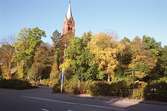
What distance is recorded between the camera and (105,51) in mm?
47094

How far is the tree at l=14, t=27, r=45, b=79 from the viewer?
64.1 meters

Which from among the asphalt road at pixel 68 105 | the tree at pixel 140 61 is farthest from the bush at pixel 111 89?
the tree at pixel 140 61

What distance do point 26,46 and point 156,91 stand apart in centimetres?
4126

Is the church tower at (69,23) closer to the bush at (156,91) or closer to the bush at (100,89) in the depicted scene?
the bush at (100,89)

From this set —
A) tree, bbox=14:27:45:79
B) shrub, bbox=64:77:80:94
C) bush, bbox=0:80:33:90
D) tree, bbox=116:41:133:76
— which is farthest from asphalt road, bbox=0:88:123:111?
tree, bbox=14:27:45:79

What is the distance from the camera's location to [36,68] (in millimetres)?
66625

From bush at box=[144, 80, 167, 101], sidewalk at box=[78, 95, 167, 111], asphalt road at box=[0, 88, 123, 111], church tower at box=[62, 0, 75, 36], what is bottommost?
sidewalk at box=[78, 95, 167, 111]

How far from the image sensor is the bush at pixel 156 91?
28.2 m

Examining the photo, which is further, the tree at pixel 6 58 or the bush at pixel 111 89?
the tree at pixel 6 58

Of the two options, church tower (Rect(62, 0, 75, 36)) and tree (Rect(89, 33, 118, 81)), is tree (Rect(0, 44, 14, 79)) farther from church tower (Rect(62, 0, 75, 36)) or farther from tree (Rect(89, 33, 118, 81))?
church tower (Rect(62, 0, 75, 36))

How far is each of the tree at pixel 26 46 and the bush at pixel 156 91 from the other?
39.0 meters

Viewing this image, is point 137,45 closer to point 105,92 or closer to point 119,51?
point 119,51

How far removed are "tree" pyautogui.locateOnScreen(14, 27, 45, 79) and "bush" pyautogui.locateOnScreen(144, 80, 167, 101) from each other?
128ft

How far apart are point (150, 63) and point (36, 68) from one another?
23.9m
